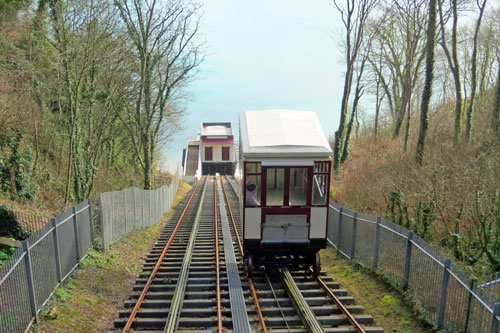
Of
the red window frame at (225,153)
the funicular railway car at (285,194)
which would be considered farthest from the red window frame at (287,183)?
the red window frame at (225,153)

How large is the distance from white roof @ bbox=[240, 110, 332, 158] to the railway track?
3.03 meters

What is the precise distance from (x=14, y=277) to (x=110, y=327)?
200 cm

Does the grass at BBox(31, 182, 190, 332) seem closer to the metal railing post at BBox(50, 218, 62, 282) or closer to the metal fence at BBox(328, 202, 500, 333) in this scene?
the metal railing post at BBox(50, 218, 62, 282)

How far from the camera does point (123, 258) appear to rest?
1122 centimetres

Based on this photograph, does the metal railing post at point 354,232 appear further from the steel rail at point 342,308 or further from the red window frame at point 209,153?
the red window frame at point 209,153

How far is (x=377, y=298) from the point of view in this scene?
8.17 m

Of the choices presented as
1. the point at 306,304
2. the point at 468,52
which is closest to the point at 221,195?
the point at 306,304

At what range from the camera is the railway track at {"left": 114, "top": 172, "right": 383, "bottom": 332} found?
6.82m

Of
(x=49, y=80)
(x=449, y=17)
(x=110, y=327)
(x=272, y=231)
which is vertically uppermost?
(x=449, y=17)

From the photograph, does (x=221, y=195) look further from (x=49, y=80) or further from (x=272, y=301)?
(x=272, y=301)

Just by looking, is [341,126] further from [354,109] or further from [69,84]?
[69,84]

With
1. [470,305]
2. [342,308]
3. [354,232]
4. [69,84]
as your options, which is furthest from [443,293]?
[69,84]

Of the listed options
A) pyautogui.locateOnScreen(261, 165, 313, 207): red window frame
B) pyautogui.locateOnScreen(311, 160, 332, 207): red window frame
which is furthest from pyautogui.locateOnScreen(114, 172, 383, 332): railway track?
pyautogui.locateOnScreen(311, 160, 332, 207): red window frame

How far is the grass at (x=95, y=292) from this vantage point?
22.2 ft
